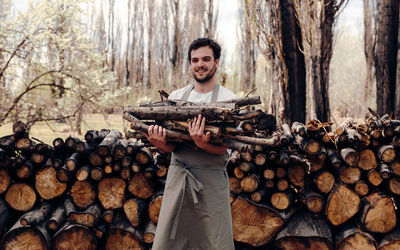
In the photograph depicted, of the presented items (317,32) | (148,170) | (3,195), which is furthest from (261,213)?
(317,32)

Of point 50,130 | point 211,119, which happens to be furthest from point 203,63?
point 50,130

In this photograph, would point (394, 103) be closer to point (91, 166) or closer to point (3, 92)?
point (91, 166)

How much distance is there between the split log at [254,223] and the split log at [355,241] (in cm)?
54

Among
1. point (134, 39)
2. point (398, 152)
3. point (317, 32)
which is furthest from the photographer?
point (134, 39)

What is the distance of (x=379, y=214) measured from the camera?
106 inches

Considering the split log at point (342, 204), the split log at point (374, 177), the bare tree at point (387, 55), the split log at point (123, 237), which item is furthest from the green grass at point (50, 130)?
the bare tree at point (387, 55)

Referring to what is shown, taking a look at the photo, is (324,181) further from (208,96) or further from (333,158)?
(208,96)

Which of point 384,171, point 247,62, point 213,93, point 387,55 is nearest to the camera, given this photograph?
point 213,93

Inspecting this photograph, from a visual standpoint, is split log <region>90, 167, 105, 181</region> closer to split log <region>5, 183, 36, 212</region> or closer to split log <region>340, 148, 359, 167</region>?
split log <region>5, 183, 36, 212</region>

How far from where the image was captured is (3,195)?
2.88 metres

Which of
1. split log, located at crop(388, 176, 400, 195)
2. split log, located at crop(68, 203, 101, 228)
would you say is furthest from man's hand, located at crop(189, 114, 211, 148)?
split log, located at crop(388, 176, 400, 195)

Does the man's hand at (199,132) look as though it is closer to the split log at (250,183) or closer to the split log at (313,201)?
the split log at (250,183)

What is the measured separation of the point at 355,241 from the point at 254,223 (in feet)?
2.96

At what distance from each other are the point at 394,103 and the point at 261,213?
11.0 feet
